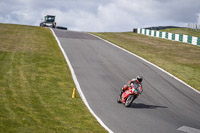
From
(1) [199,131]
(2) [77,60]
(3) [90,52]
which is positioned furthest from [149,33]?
(1) [199,131]

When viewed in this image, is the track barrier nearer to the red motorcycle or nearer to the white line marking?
the red motorcycle

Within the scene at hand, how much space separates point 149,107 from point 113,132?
4560 mm

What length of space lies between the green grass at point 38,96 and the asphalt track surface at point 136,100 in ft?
3.08

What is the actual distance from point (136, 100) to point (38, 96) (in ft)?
17.6

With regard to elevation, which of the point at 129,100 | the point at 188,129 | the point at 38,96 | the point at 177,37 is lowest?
the point at 188,129

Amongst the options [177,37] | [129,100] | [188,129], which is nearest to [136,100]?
[129,100]

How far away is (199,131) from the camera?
11.3m

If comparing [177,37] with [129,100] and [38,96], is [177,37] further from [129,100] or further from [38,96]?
[38,96]

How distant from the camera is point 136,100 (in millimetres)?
15516

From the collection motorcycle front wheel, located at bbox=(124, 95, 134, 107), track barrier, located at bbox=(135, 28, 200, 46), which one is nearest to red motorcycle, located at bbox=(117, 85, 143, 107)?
motorcycle front wheel, located at bbox=(124, 95, 134, 107)

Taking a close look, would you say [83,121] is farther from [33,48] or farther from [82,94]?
[33,48]

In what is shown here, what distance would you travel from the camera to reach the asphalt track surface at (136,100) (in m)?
11.8

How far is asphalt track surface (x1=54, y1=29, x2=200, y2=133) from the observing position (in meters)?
11.8

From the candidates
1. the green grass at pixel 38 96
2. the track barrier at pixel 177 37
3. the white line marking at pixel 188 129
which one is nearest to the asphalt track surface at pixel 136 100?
the white line marking at pixel 188 129
